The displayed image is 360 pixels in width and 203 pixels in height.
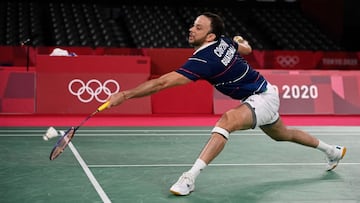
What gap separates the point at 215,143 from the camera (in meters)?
4.19

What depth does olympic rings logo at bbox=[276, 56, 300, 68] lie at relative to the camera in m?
13.9

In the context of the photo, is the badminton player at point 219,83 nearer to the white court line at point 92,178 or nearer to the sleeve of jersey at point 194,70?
the sleeve of jersey at point 194,70

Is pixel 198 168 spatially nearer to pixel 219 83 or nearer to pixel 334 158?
pixel 219 83

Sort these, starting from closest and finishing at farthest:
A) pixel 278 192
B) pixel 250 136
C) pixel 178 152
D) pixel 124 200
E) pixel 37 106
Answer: pixel 124 200 < pixel 278 192 < pixel 178 152 < pixel 250 136 < pixel 37 106

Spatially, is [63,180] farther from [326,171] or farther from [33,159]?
[326,171]

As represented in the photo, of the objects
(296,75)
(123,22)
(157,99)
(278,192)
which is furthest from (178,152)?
(123,22)

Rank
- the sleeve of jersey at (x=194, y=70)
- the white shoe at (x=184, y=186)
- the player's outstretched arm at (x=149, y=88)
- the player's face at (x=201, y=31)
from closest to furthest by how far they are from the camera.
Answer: the player's outstretched arm at (x=149, y=88) < the white shoe at (x=184, y=186) < the sleeve of jersey at (x=194, y=70) < the player's face at (x=201, y=31)

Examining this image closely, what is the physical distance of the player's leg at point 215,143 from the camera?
4.04m

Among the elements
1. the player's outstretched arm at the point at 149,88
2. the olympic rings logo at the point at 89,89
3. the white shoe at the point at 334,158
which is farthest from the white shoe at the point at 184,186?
the olympic rings logo at the point at 89,89

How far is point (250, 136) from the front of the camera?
7.71m

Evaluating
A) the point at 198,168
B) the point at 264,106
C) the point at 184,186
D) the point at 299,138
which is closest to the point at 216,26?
the point at 264,106

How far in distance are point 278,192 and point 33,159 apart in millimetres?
2540

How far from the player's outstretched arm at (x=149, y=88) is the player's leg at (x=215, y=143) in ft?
1.46

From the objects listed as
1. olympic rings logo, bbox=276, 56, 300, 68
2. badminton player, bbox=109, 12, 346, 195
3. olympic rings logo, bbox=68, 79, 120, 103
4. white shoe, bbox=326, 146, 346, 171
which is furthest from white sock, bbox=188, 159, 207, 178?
olympic rings logo, bbox=276, 56, 300, 68
